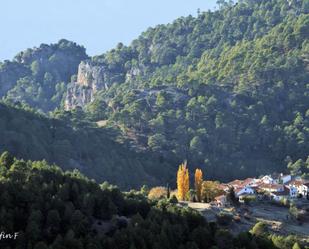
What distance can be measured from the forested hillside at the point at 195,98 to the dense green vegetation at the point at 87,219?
3959cm

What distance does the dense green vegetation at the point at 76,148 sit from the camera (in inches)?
3580

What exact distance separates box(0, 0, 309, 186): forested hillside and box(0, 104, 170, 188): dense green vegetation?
0.73ft

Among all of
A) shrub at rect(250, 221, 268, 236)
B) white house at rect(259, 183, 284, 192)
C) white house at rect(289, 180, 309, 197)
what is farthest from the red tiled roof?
shrub at rect(250, 221, 268, 236)

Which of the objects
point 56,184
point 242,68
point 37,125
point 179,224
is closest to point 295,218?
point 179,224

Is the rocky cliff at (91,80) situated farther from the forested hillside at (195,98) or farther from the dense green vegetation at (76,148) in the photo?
the dense green vegetation at (76,148)

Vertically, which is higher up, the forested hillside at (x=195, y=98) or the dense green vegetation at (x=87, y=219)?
the forested hillside at (x=195, y=98)

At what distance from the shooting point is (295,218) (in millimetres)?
63875

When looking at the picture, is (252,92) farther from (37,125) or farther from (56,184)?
(56,184)

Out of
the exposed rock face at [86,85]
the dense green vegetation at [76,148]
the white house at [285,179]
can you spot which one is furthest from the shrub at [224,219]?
the exposed rock face at [86,85]

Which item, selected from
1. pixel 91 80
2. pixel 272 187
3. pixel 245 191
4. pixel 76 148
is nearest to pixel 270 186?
pixel 272 187

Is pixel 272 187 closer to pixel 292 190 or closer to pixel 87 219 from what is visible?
pixel 292 190

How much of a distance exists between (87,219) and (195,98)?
3061 inches

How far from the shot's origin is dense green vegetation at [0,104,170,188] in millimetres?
90938

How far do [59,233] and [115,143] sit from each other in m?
62.4
